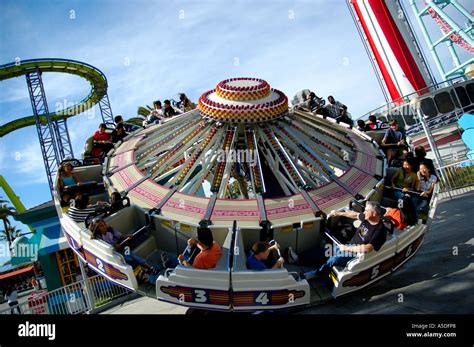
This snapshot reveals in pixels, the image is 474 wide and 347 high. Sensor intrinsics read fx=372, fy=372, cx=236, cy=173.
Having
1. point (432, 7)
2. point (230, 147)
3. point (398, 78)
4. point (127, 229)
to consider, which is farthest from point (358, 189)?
point (432, 7)

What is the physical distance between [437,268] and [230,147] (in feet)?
15.4

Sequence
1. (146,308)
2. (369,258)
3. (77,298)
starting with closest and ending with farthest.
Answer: (369,258) → (146,308) → (77,298)

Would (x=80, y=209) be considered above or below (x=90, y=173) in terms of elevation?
below

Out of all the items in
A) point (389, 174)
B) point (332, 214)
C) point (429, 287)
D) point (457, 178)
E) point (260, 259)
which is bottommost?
point (457, 178)

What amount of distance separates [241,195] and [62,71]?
20342mm

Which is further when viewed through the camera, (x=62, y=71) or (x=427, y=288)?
(x=62, y=71)

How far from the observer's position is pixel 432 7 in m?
26.9

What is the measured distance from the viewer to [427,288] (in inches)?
242

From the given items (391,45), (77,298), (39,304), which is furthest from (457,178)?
(391,45)

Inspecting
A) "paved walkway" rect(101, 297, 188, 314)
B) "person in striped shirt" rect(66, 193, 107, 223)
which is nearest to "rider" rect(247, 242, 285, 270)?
"paved walkway" rect(101, 297, 188, 314)

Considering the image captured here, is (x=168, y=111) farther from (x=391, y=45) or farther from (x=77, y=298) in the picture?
(x=391, y=45)

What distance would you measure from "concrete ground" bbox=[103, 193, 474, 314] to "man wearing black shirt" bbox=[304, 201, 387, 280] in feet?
2.80

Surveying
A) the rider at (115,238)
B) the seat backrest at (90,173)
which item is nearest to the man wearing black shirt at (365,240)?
the rider at (115,238)

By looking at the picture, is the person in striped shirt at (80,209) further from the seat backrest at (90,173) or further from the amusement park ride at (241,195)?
the seat backrest at (90,173)
